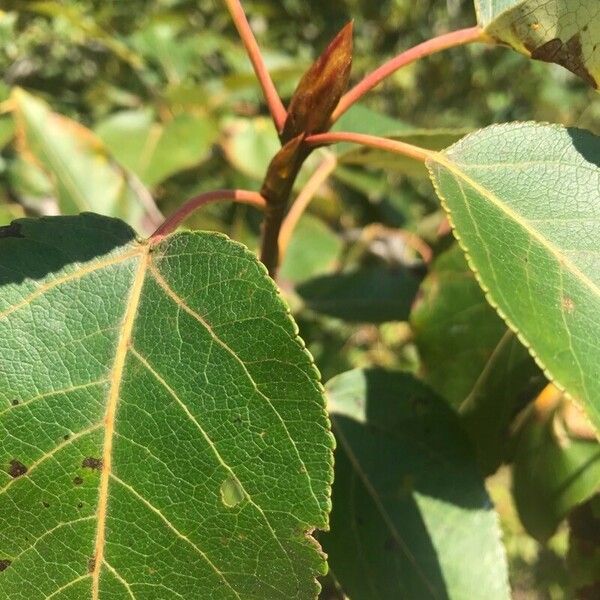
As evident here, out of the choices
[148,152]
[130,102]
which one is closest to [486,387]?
[148,152]

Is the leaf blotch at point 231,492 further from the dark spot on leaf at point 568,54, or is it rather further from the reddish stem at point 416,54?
the dark spot on leaf at point 568,54

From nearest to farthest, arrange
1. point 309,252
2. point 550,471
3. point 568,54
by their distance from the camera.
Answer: point 568,54
point 550,471
point 309,252

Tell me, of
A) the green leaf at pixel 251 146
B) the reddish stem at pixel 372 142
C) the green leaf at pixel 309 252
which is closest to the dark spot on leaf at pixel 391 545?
the reddish stem at pixel 372 142

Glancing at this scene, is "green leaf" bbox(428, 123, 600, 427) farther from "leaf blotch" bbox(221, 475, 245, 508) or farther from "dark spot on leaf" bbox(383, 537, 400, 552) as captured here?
"dark spot on leaf" bbox(383, 537, 400, 552)

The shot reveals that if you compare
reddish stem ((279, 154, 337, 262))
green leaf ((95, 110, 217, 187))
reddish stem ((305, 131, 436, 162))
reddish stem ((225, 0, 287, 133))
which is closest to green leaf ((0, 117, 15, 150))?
green leaf ((95, 110, 217, 187))

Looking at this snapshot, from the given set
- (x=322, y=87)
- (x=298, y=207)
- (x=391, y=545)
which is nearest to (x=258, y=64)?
(x=322, y=87)

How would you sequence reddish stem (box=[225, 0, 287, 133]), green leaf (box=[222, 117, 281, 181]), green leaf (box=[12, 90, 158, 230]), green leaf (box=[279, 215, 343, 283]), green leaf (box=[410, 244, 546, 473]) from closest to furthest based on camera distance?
reddish stem (box=[225, 0, 287, 133]), green leaf (box=[410, 244, 546, 473]), green leaf (box=[12, 90, 158, 230]), green leaf (box=[279, 215, 343, 283]), green leaf (box=[222, 117, 281, 181])

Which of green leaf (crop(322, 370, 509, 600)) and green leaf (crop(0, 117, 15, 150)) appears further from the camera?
green leaf (crop(0, 117, 15, 150))

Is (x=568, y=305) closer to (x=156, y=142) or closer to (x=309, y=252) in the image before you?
(x=309, y=252)
